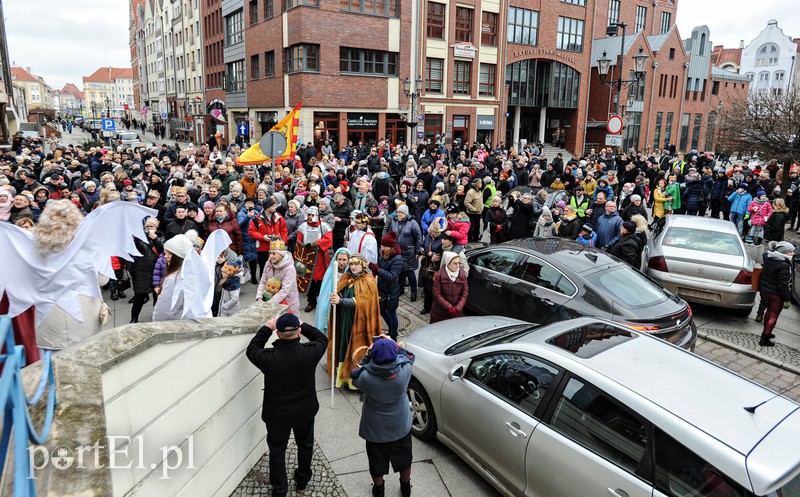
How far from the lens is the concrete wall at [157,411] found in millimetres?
2650

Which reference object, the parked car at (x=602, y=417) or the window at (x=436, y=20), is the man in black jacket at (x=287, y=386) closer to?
the parked car at (x=602, y=417)

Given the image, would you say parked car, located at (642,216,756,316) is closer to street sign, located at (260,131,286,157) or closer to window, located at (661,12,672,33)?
street sign, located at (260,131,286,157)

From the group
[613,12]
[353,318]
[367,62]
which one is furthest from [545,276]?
[613,12]

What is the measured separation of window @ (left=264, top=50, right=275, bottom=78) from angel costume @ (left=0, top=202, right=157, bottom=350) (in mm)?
31839

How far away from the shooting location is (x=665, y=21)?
2092 inches

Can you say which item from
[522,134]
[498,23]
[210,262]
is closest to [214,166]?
[210,262]

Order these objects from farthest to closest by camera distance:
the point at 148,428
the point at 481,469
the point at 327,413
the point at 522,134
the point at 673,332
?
the point at 522,134, the point at 673,332, the point at 327,413, the point at 481,469, the point at 148,428

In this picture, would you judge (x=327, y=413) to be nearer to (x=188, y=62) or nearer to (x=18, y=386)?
(x=18, y=386)

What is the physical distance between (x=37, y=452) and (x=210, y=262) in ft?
10.00

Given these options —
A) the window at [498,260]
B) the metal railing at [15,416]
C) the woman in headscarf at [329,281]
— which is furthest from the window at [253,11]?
the metal railing at [15,416]

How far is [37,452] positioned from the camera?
8.13ft

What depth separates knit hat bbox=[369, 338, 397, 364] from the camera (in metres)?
4.10

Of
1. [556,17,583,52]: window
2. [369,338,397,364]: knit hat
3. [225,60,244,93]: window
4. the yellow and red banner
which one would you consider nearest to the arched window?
[556,17,583,52]: window

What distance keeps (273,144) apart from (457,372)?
7.25 metres
